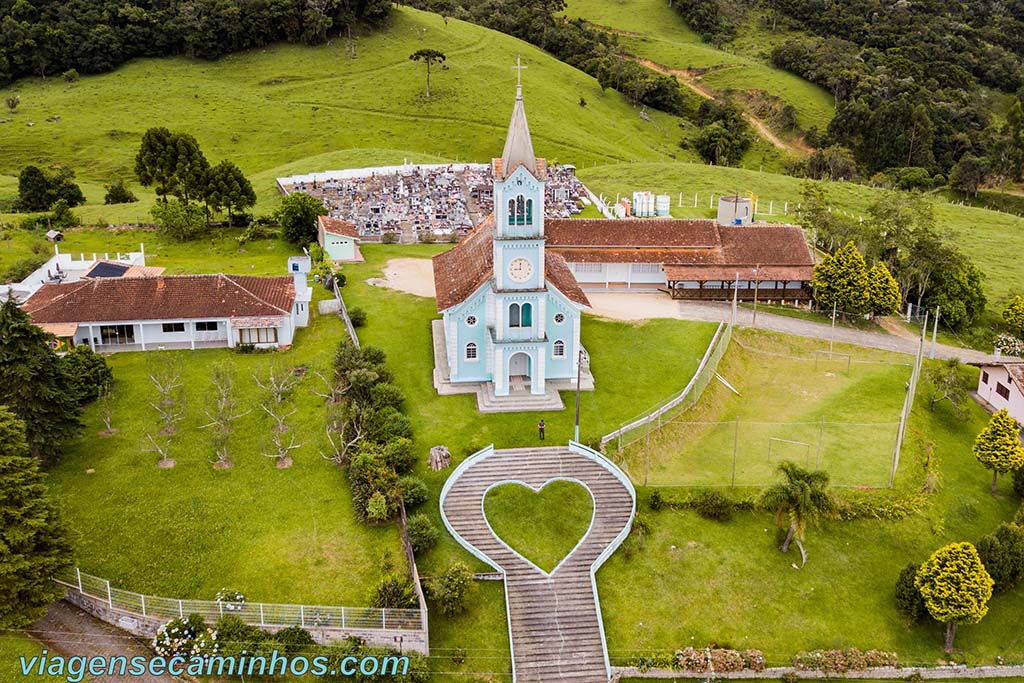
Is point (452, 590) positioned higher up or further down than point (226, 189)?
further down

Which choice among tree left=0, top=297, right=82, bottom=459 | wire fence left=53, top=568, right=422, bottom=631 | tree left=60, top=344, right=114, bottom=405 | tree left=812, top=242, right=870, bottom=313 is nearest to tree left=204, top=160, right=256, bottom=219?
tree left=60, top=344, right=114, bottom=405

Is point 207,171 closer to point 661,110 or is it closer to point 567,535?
point 567,535

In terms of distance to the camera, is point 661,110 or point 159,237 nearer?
point 159,237

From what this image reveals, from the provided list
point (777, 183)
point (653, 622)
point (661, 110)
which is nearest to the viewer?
point (653, 622)

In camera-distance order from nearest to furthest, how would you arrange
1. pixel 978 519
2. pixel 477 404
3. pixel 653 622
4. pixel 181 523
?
pixel 653 622, pixel 181 523, pixel 978 519, pixel 477 404

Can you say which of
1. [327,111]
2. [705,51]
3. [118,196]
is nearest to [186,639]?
[118,196]

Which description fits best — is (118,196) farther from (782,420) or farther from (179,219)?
(782,420)

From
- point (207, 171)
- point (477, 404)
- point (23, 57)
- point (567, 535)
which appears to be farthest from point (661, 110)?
point (567, 535)
